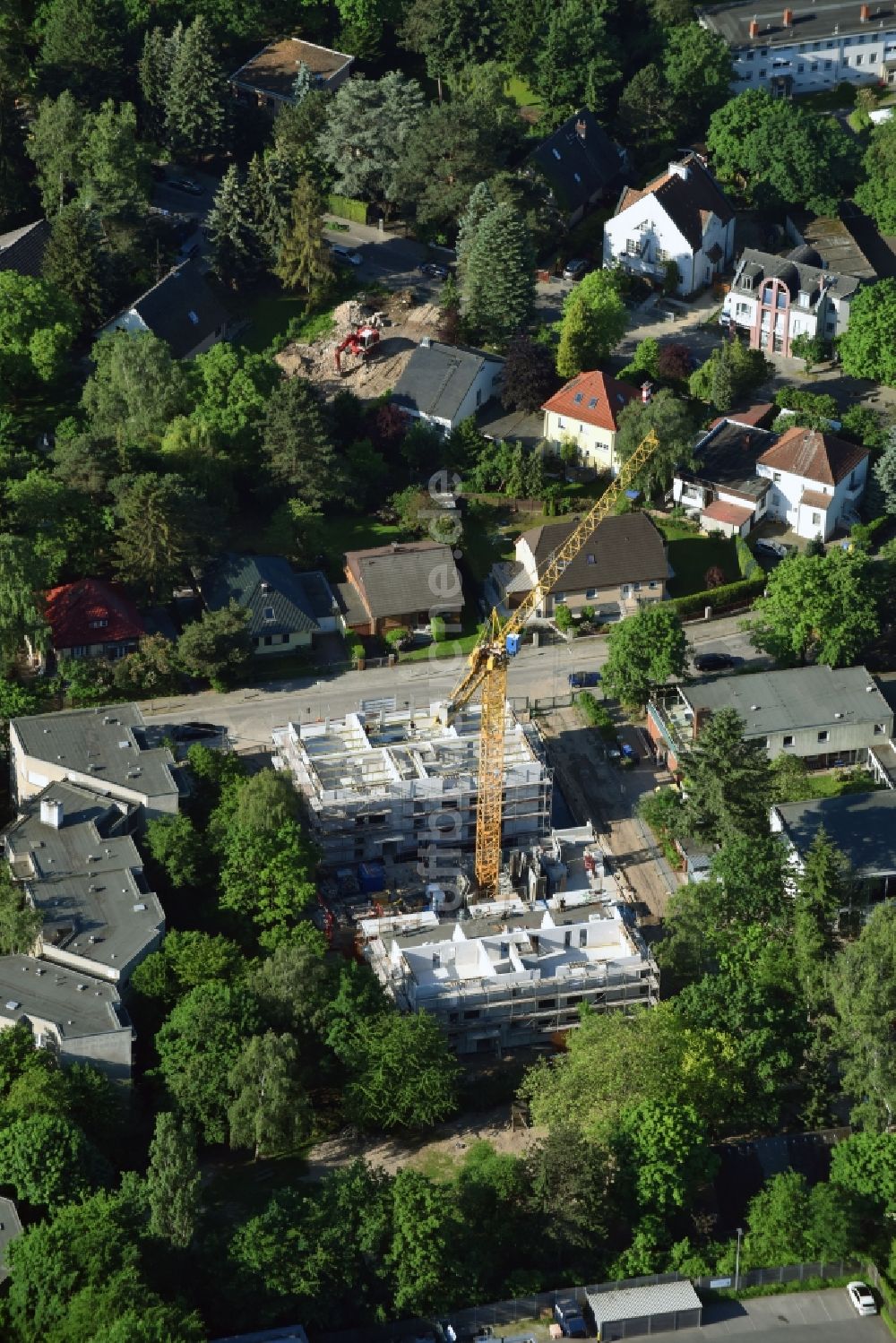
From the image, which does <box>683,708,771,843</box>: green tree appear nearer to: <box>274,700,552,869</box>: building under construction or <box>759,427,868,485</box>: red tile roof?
<box>274,700,552,869</box>: building under construction

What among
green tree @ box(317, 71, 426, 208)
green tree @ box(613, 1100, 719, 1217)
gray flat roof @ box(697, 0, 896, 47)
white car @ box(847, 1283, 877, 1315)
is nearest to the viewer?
white car @ box(847, 1283, 877, 1315)

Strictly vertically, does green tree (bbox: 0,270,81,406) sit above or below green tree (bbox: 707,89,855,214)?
above

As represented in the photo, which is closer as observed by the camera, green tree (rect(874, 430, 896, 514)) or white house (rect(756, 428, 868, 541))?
white house (rect(756, 428, 868, 541))

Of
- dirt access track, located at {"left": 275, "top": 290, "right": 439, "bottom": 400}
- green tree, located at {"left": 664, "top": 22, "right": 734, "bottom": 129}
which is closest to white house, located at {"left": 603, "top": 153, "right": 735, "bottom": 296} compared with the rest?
green tree, located at {"left": 664, "top": 22, "right": 734, "bottom": 129}

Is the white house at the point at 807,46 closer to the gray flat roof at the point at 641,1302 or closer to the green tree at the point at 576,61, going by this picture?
the green tree at the point at 576,61

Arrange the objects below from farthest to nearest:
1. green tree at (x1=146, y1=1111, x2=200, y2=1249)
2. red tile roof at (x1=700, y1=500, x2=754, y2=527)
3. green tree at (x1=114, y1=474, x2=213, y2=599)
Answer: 1. red tile roof at (x1=700, y1=500, x2=754, y2=527)
2. green tree at (x1=114, y1=474, x2=213, y2=599)
3. green tree at (x1=146, y1=1111, x2=200, y2=1249)

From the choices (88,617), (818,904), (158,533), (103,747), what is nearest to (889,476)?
(818,904)

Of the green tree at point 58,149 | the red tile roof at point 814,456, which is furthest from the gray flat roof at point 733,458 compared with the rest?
the green tree at point 58,149

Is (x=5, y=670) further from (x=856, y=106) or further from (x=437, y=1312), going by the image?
(x=856, y=106)

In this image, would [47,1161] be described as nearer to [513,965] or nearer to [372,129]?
[513,965]
